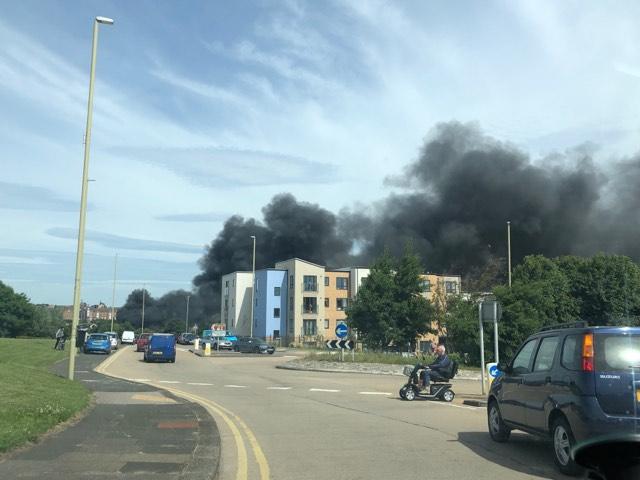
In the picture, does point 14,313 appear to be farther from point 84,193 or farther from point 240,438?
point 240,438

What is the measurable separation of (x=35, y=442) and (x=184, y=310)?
124392mm

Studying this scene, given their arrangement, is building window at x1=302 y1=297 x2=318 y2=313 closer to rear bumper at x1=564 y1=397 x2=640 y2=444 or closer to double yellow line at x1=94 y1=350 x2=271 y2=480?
Result: double yellow line at x1=94 y1=350 x2=271 y2=480

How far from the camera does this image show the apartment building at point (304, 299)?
87.0m

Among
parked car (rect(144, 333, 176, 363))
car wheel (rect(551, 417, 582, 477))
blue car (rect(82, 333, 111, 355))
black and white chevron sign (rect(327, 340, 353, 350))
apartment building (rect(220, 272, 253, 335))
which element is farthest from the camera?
apartment building (rect(220, 272, 253, 335))

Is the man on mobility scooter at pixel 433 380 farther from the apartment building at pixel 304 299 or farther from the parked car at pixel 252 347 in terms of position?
the apartment building at pixel 304 299

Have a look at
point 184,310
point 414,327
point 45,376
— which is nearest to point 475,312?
point 414,327

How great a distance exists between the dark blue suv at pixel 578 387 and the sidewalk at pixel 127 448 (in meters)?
3.99

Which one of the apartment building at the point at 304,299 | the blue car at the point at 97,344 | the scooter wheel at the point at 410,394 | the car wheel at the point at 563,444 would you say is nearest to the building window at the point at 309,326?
the apartment building at the point at 304,299

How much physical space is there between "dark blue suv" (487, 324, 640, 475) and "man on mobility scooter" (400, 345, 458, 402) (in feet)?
24.8

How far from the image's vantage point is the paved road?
7191 mm

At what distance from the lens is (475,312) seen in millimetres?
33219

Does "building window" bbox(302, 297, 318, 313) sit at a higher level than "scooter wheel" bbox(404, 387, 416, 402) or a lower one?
higher

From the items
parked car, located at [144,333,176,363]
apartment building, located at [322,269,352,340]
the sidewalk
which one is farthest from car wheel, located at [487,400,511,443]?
apartment building, located at [322,269,352,340]

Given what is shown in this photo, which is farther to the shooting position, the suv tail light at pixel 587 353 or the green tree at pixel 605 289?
the green tree at pixel 605 289
